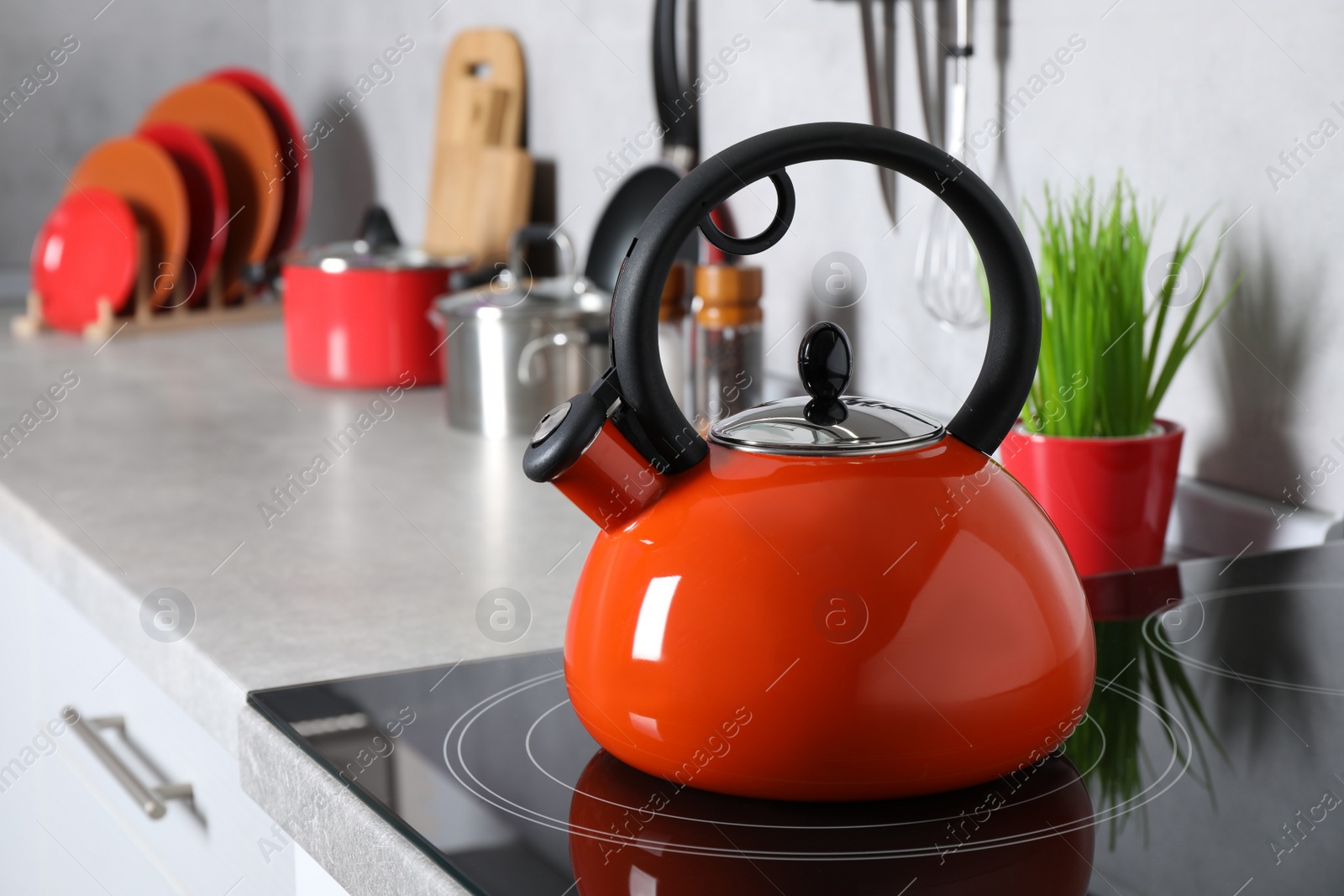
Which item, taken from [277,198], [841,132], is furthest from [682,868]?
[277,198]

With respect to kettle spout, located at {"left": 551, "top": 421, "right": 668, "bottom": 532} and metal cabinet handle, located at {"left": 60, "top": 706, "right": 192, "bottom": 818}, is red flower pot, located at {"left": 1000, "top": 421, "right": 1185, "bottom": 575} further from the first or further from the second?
metal cabinet handle, located at {"left": 60, "top": 706, "right": 192, "bottom": 818}

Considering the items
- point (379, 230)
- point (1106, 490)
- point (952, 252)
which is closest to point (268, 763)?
point (1106, 490)

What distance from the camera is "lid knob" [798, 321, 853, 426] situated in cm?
54

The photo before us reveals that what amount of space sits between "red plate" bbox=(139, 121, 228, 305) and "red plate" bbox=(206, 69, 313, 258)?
0.09 metres

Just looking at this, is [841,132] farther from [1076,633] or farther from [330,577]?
[330,577]

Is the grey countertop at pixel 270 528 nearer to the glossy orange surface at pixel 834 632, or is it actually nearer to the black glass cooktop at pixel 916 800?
the black glass cooktop at pixel 916 800

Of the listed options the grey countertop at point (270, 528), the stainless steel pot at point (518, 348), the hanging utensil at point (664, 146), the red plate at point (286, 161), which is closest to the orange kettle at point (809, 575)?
the grey countertop at point (270, 528)

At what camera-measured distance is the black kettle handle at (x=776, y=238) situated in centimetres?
49

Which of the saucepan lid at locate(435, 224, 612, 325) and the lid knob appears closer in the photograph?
the lid knob

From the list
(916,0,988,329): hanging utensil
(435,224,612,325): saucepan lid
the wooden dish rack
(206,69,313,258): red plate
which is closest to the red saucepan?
(435,224,612,325): saucepan lid

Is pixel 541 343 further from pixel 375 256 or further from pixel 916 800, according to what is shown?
pixel 916 800

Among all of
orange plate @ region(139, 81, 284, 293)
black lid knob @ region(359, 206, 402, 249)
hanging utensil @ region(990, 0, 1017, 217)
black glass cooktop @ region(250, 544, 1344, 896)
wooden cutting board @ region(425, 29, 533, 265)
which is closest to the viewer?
black glass cooktop @ region(250, 544, 1344, 896)

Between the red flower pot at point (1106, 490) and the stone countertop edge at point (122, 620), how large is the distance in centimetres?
49

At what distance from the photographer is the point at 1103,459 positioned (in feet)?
2.79
